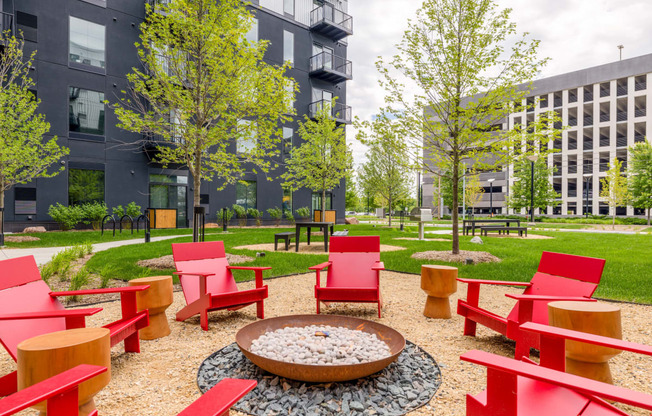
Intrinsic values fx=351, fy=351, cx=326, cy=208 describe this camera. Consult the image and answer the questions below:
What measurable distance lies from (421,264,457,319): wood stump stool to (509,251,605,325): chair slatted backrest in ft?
2.94

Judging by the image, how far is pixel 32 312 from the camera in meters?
2.84

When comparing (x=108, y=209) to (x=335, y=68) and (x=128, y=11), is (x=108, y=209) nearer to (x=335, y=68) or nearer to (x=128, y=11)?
(x=128, y=11)

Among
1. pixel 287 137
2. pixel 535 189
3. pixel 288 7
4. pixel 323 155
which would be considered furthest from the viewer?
pixel 535 189

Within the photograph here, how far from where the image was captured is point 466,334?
418cm

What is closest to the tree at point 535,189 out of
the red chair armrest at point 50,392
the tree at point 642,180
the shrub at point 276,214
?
the tree at point 642,180

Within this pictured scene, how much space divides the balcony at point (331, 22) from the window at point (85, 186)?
58.3 ft

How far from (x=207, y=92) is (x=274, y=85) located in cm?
160

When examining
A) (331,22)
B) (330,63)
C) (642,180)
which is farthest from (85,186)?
(642,180)

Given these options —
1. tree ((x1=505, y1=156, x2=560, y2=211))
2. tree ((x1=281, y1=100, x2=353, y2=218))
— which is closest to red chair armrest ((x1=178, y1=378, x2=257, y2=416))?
tree ((x1=281, y1=100, x2=353, y2=218))

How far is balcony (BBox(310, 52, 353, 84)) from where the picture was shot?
25.6 metres

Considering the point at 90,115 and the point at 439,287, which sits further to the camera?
the point at 90,115

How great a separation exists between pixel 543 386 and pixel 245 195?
2231 cm

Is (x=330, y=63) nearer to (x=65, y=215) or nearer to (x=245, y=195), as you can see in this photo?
(x=245, y=195)

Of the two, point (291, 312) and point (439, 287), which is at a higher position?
point (439, 287)
